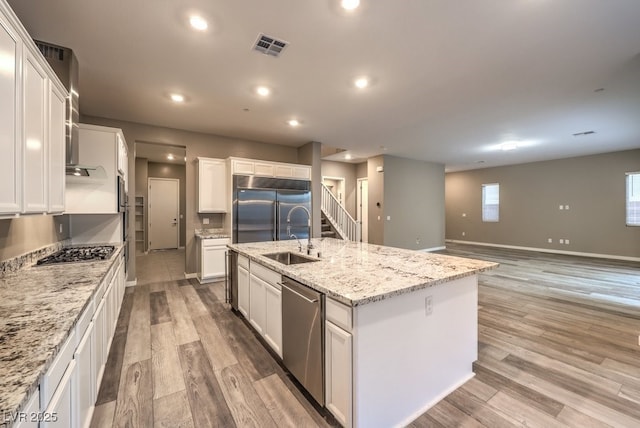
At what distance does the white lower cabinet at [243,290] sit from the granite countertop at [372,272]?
311mm

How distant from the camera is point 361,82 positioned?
3309 millimetres

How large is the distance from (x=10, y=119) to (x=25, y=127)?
0.16 m

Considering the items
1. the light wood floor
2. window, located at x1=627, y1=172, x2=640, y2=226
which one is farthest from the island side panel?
window, located at x1=627, y1=172, x2=640, y2=226

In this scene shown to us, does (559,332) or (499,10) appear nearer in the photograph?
(499,10)

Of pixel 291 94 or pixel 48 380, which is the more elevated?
pixel 291 94

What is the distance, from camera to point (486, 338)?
2.89 m

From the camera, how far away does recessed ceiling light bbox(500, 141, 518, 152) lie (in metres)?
6.28

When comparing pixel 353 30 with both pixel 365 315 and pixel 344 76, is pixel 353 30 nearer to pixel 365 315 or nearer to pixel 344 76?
pixel 344 76

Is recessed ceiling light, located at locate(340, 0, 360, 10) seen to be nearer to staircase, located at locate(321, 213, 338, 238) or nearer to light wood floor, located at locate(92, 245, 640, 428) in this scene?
light wood floor, located at locate(92, 245, 640, 428)

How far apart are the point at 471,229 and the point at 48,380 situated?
11557 millimetres

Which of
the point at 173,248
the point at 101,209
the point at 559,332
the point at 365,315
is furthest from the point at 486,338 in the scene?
the point at 173,248

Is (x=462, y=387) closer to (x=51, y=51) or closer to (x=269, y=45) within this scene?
(x=269, y=45)

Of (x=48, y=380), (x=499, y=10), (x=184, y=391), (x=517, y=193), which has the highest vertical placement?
(x=499, y=10)

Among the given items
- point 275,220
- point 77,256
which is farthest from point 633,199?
point 77,256
